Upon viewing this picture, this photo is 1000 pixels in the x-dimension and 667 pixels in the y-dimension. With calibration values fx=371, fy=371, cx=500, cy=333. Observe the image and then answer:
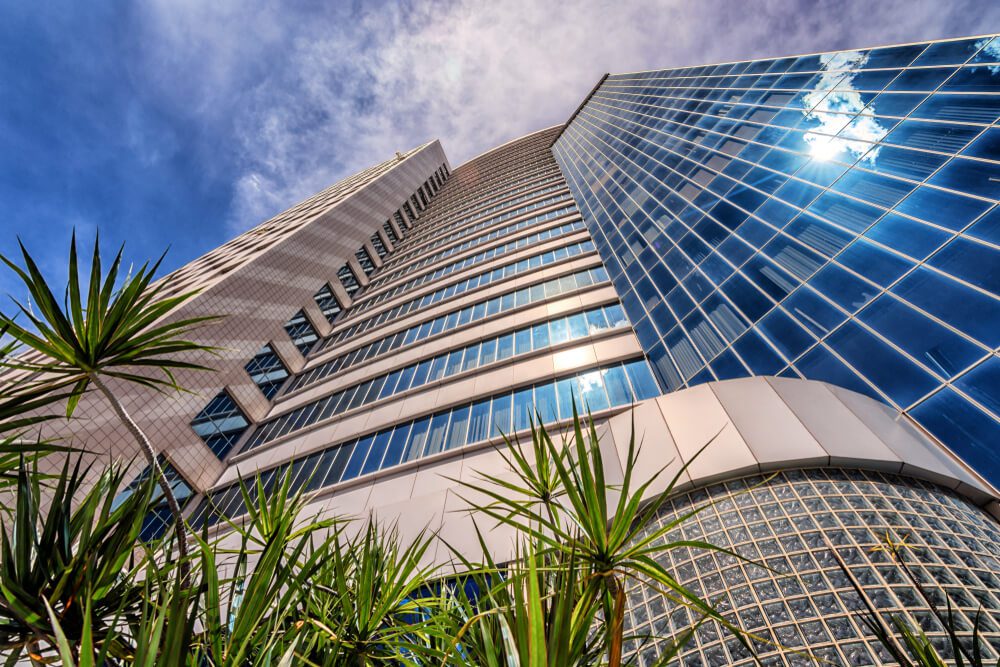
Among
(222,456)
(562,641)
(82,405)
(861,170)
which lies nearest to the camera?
(562,641)

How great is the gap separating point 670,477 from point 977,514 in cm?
438

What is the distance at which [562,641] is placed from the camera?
266cm

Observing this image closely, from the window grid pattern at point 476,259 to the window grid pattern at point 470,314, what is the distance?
17.1 feet

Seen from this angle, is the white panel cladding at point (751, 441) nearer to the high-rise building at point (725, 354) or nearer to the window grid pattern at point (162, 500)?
the high-rise building at point (725, 354)

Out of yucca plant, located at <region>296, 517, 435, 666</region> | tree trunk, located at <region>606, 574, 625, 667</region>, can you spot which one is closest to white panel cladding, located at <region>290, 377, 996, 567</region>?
yucca plant, located at <region>296, 517, 435, 666</region>

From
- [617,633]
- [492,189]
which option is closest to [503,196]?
[492,189]

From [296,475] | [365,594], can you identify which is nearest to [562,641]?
[365,594]

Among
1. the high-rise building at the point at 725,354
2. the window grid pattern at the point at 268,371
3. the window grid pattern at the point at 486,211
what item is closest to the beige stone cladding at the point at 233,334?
the high-rise building at the point at 725,354

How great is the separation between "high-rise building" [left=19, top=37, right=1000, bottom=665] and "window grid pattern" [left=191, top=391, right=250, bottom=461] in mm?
116

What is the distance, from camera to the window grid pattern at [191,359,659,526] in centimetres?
1152

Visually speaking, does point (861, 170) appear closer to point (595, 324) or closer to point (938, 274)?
point (938, 274)

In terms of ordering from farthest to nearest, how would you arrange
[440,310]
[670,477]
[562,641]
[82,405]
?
[440,310] → [82,405] → [670,477] → [562,641]

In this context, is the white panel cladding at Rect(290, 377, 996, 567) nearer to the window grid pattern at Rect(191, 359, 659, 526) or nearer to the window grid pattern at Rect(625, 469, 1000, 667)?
the window grid pattern at Rect(625, 469, 1000, 667)

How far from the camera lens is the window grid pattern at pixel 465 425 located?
11.5m
